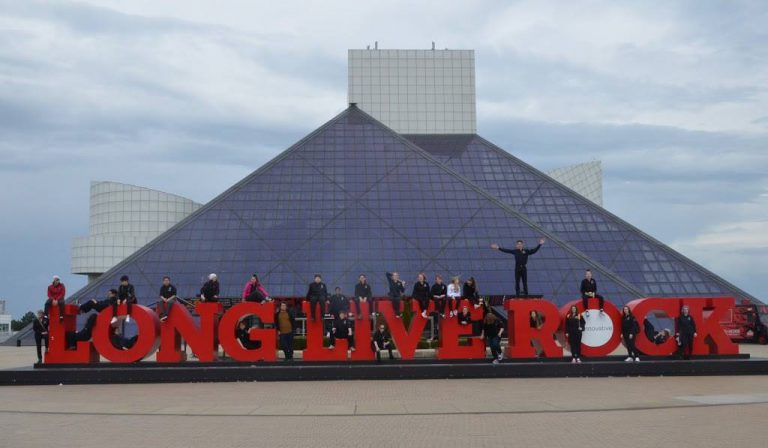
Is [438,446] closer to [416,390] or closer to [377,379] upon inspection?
[416,390]

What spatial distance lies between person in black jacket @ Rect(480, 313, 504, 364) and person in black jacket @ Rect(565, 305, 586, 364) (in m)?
1.65

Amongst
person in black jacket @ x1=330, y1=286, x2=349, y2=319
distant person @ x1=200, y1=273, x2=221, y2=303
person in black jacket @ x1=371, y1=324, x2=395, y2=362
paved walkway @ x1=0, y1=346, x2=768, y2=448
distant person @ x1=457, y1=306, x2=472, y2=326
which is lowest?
paved walkway @ x1=0, y1=346, x2=768, y2=448

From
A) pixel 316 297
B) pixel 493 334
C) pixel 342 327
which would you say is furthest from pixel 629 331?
pixel 316 297

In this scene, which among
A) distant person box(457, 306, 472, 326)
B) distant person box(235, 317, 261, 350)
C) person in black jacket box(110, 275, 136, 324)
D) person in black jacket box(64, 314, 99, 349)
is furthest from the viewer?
distant person box(235, 317, 261, 350)

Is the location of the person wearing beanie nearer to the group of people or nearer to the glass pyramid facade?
the group of people

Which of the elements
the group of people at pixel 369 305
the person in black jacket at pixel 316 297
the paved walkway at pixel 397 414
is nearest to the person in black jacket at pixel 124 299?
the group of people at pixel 369 305

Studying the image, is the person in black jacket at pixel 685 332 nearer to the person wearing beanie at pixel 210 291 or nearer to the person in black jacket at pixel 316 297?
the person in black jacket at pixel 316 297

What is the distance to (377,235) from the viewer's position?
41.9 meters

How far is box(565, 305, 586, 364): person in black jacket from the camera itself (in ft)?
68.7

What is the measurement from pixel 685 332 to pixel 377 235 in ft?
72.7

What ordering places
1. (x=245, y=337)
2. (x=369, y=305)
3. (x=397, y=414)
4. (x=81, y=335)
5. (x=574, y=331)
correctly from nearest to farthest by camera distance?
(x=397, y=414)
(x=574, y=331)
(x=81, y=335)
(x=369, y=305)
(x=245, y=337)

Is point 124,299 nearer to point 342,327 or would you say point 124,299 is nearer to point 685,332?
point 342,327

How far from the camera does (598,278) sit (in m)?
40.1

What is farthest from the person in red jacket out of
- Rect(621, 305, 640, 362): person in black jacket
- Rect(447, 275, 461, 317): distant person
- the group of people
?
Rect(621, 305, 640, 362): person in black jacket
